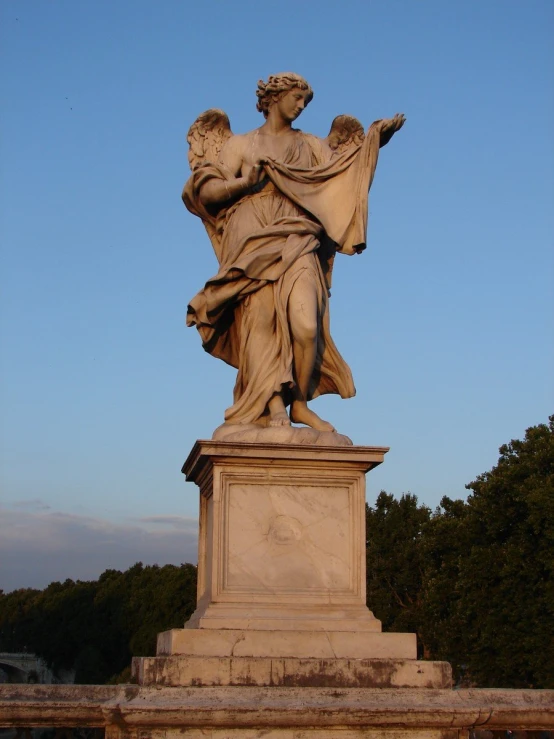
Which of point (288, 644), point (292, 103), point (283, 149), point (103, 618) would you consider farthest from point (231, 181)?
point (103, 618)

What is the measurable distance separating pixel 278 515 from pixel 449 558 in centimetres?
2605

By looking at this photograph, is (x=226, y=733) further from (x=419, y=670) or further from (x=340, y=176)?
(x=340, y=176)

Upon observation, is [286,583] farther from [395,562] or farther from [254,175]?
[395,562]

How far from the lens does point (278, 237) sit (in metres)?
8.16

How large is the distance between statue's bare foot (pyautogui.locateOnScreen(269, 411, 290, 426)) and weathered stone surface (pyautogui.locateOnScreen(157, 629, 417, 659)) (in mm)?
1624

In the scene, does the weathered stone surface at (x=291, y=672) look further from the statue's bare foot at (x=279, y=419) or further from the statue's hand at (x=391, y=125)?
the statue's hand at (x=391, y=125)

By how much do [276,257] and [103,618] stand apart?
213 feet

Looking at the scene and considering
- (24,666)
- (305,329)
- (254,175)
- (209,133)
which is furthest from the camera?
(24,666)

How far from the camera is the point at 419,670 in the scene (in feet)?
21.9

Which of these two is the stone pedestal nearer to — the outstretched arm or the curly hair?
the outstretched arm

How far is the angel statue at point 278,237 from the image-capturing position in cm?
790

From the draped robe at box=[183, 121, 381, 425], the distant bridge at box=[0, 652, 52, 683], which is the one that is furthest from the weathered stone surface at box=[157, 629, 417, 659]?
the distant bridge at box=[0, 652, 52, 683]

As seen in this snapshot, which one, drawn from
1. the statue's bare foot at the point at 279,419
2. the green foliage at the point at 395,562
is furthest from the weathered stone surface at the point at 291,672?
the green foliage at the point at 395,562

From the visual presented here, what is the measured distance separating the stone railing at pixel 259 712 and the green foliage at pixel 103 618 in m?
52.8
